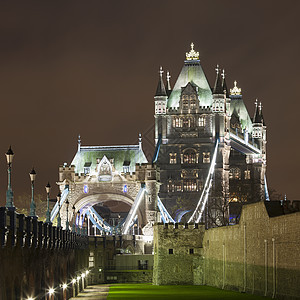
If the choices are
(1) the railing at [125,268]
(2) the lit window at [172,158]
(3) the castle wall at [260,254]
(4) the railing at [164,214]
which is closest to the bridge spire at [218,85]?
(2) the lit window at [172,158]

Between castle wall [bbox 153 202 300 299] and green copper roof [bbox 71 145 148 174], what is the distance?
4822cm

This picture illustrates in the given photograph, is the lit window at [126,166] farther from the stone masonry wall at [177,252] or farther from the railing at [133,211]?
the stone masonry wall at [177,252]

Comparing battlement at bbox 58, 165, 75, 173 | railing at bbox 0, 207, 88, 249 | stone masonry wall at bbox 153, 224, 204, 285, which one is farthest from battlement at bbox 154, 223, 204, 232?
battlement at bbox 58, 165, 75, 173

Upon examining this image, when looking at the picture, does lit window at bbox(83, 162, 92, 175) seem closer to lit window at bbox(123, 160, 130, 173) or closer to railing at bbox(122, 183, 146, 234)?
lit window at bbox(123, 160, 130, 173)

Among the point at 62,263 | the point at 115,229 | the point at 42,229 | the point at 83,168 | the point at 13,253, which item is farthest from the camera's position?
the point at 83,168

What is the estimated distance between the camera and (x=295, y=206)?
51.7 metres

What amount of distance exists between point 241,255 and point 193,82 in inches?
3821

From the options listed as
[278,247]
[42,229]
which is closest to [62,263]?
[42,229]

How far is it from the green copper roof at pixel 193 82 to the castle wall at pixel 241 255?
220 ft

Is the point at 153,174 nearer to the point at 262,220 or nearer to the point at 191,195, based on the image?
the point at 191,195

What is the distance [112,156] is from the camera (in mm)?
137875

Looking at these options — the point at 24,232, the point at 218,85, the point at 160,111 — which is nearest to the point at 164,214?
the point at 160,111

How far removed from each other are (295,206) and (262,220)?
2056 mm

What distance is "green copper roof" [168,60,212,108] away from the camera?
501 ft
